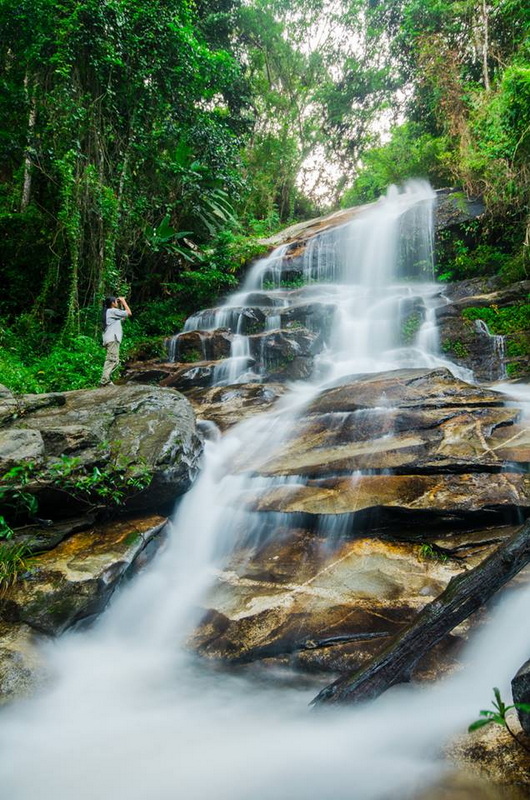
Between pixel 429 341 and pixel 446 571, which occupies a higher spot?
pixel 429 341

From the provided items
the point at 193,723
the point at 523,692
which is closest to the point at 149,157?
the point at 193,723

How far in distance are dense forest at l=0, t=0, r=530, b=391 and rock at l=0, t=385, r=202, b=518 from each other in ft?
8.41

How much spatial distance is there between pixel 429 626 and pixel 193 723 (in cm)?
159

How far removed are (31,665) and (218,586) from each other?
1.49 m

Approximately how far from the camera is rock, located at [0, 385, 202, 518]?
3.98m

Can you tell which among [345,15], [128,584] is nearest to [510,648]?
[128,584]

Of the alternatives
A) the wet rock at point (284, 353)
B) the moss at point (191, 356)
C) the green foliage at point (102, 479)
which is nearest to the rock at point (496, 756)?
the green foliage at point (102, 479)

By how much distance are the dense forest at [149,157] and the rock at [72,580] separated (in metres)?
4.20

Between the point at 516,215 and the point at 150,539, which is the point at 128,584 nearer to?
the point at 150,539

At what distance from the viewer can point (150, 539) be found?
13.7 ft

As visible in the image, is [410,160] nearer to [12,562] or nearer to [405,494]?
[405,494]

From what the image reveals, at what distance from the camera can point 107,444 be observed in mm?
4297

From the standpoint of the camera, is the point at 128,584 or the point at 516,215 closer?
the point at 128,584

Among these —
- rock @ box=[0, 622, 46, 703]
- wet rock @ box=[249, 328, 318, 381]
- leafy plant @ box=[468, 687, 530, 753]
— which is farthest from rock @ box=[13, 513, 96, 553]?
wet rock @ box=[249, 328, 318, 381]
